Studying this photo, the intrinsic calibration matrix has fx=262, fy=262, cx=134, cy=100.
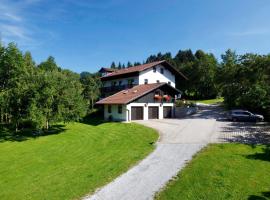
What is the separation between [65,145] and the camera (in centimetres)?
2422

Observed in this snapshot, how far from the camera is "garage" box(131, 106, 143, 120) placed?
3635cm

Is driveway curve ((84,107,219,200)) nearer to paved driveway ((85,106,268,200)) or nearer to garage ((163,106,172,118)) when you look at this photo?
paved driveway ((85,106,268,200))

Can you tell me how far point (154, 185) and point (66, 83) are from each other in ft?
70.5

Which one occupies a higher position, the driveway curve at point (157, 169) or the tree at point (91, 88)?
the tree at point (91, 88)

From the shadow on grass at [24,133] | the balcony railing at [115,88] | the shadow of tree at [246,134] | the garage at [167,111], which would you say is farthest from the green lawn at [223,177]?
the balcony railing at [115,88]

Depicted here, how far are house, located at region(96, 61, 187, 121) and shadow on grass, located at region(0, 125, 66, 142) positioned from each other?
315 inches

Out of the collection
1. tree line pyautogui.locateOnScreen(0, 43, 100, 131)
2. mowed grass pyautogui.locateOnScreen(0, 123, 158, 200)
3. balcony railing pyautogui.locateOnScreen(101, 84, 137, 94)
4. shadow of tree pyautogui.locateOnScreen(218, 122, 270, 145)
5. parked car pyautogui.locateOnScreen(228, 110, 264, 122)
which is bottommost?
mowed grass pyautogui.locateOnScreen(0, 123, 158, 200)

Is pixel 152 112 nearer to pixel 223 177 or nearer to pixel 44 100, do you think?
pixel 44 100

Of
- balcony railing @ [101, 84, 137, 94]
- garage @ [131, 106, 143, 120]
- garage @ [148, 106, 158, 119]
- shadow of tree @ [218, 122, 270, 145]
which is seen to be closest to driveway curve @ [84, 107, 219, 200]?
shadow of tree @ [218, 122, 270, 145]

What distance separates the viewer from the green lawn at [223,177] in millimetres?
11328

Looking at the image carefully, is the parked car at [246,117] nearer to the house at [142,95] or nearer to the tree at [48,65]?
the house at [142,95]

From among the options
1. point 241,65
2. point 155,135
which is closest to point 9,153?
point 155,135

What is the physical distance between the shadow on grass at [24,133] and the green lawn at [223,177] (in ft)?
65.5

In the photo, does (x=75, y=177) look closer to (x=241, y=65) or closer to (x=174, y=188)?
(x=174, y=188)
